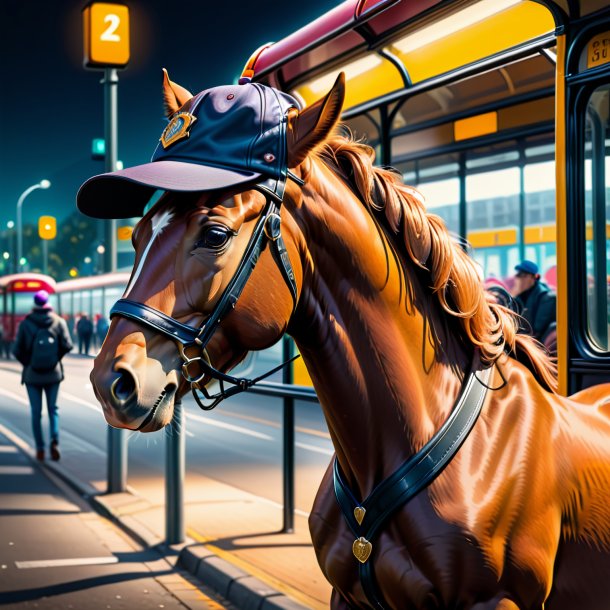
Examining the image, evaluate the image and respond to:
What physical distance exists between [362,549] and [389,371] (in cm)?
42

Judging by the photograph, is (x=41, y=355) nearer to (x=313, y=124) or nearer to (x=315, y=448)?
(x=315, y=448)

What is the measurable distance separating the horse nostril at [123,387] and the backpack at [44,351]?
8.60 metres

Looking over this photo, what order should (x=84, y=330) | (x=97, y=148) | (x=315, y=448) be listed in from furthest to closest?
(x=84, y=330)
(x=315, y=448)
(x=97, y=148)

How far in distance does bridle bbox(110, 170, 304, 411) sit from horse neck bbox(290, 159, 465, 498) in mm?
99

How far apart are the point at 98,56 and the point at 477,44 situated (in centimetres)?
487

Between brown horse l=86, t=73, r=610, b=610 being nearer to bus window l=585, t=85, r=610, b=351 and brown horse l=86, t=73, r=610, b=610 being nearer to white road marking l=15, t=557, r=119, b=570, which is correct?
bus window l=585, t=85, r=610, b=351

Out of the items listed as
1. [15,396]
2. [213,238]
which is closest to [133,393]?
[213,238]

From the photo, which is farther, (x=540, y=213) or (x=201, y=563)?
(x=540, y=213)

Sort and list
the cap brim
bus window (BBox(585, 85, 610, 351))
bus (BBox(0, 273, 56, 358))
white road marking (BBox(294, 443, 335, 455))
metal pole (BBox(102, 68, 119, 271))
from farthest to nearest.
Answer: bus (BBox(0, 273, 56, 358)), white road marking (BBox(294, 443, 335, 455)), metal pole (BBox(102, 68, 119, 271)), bus window (BBox(585, 85, 610, 351)), the cap brim

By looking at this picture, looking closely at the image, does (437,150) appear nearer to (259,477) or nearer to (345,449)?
(259,477)

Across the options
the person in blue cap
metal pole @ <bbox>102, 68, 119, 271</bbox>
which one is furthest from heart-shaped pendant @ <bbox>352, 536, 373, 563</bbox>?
metal pole @ <bbox>102, 68, 119, 271</bbox>

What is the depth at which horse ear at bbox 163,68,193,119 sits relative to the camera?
2201mm

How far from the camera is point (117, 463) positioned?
7.84 m

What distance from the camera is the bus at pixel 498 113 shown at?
2896mm
